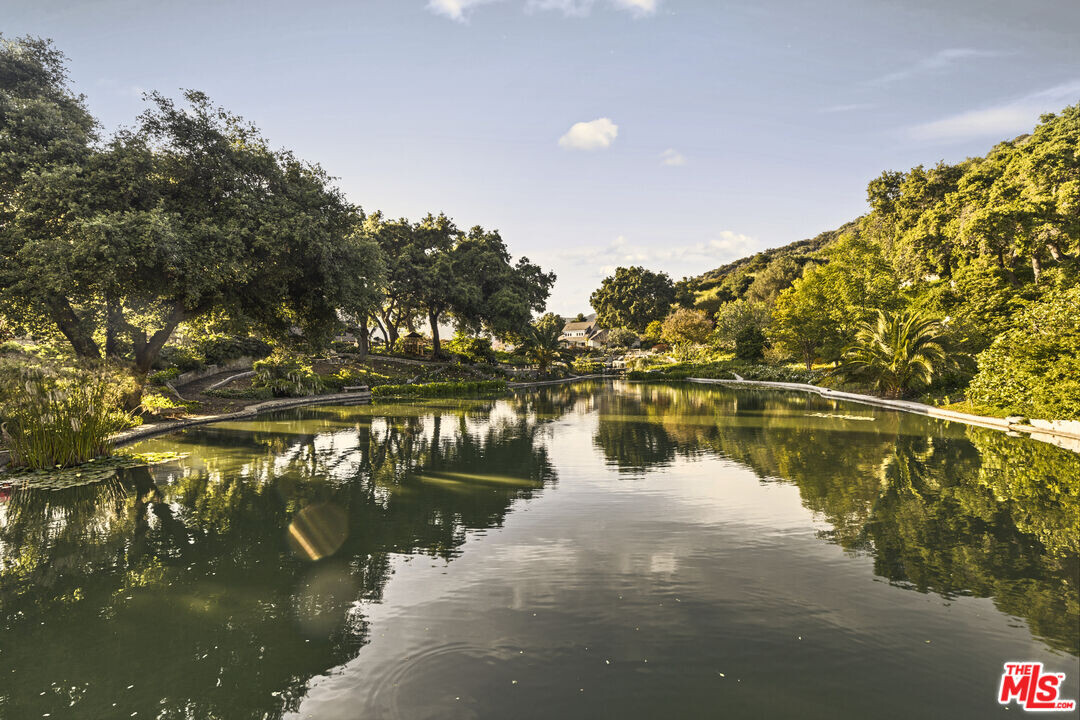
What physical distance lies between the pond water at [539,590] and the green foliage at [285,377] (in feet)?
48.3

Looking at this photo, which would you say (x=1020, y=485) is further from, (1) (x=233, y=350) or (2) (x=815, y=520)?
(1) (x=233, y=350)

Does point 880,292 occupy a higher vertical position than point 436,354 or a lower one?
higher

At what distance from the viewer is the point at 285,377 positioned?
25.7 meters

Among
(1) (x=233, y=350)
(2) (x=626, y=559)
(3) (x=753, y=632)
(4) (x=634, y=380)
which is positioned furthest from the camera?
(4) (x=634, y=380)

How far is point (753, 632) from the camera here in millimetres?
4379

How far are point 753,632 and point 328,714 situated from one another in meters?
3.50

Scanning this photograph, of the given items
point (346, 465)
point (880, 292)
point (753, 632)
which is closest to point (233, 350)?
point (346, 465)

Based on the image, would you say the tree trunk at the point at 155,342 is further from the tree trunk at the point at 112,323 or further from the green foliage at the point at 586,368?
the green foliage at the point at 586,368

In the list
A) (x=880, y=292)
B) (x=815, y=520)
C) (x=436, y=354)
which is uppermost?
(x=880, y=292)

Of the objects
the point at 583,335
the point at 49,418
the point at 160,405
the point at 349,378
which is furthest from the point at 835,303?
the point at 583,335

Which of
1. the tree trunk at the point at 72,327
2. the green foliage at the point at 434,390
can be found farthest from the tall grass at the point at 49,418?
the green foliage at the point at 434,390

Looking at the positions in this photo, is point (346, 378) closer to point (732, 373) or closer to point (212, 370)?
point (212, 370)

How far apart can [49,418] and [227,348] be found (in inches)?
837

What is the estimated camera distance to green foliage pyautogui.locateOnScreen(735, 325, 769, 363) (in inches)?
1743
